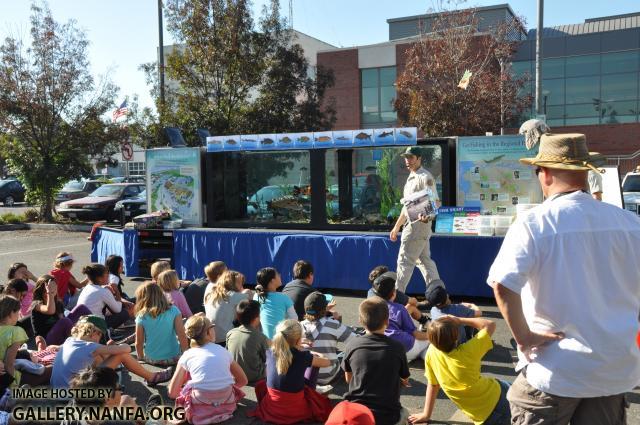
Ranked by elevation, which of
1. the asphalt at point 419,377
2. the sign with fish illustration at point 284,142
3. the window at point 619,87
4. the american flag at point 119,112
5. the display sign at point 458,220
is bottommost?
the asphalt at point 419,377

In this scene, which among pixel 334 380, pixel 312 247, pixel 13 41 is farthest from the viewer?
pixel 13 41

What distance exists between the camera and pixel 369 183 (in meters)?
9.18

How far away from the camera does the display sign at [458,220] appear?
8023mm

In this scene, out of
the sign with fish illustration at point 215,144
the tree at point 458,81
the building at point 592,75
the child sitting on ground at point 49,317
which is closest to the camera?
the child sitting on ground at point 49,317

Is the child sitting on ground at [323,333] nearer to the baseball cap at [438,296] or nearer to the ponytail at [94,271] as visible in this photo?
the baseball cap at [438,296]

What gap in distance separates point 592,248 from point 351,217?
702 centimetres

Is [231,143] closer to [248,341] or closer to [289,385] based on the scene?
[248,341]

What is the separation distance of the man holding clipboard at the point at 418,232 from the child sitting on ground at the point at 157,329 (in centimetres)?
313

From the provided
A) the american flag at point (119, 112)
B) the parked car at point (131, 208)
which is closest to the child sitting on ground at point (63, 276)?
the parked car at point (131, 208)

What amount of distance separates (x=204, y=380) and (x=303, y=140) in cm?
571

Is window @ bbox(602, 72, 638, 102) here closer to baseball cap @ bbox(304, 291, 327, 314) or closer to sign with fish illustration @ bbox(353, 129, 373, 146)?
sign with fish illustration @ bbox(353, 129, 373, 146)

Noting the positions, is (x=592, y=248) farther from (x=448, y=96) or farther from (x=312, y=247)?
(x=448, y=96)

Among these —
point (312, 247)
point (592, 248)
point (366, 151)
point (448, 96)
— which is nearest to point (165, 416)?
point (592, 248)

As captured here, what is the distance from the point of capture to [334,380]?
5.14m
